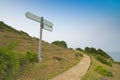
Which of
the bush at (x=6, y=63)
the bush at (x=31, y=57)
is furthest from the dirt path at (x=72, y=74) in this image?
the bush at (x=6, y=63)

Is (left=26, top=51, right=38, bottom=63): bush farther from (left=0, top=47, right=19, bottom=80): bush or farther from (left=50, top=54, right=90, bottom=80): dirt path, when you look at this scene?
(left=0, top=47, right=19, bottom=80): bush

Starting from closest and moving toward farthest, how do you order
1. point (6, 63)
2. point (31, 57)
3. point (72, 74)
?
point (6, 63) < point (72, 74) < point (31, 57)

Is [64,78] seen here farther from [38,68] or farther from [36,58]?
[36,58]

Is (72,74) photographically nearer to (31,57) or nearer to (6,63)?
(31,57)

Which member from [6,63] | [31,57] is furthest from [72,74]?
[6,63]

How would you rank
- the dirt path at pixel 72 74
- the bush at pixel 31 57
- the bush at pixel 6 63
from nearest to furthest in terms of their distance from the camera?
the bush at pixel 6 63
the dirt path at pixel 72 74
the bush at pixel 31 57

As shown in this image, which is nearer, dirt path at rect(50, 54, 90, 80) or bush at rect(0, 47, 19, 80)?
bush at rect(0, 47, 19, 80)

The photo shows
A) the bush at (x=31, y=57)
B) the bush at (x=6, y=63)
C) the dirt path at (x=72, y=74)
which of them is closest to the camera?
the bush at (x=6, y=63)

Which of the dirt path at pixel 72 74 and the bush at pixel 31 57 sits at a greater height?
the bush at pixel 31 57

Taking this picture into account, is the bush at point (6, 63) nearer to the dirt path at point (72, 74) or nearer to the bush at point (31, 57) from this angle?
the dirt path at point (72, 74)

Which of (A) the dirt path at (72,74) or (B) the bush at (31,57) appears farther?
(B) the bush at (31,57)

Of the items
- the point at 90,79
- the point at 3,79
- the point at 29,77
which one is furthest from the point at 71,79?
the point at 3,79

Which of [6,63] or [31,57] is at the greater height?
[31,57]

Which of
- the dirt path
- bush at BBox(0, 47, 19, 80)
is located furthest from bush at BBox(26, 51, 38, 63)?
bush at BBox(0, 47, 19, 80)
